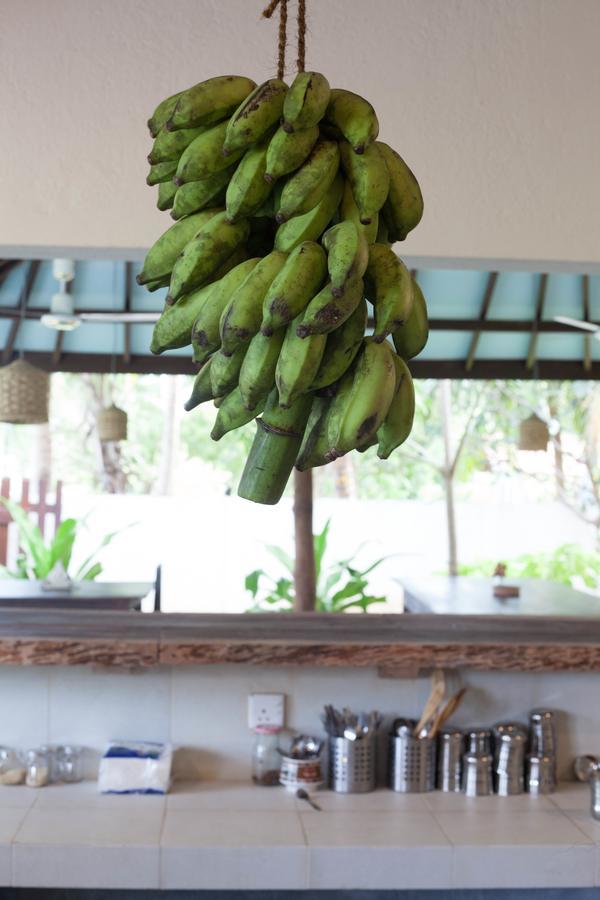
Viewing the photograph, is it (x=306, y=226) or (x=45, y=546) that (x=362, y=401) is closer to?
(x=306, y=226)

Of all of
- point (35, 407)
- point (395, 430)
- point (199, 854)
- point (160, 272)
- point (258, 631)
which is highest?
point (35, 407)

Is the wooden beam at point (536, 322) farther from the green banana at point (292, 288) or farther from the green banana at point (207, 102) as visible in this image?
the green banana at point (292, 288)

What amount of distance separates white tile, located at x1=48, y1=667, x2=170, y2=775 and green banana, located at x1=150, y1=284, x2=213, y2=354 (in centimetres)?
163

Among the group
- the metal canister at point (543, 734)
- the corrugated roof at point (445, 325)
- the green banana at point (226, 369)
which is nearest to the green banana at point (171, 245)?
the green banana at point (226, 369)

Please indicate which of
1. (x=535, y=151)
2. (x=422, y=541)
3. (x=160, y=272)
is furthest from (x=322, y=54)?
(x=422, y=541)

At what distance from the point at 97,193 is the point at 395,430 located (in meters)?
1.45

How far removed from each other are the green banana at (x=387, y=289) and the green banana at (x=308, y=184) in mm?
63

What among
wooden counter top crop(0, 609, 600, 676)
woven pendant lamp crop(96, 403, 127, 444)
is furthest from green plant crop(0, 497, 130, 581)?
wooden counter top crop(0, 609, 600, 676)

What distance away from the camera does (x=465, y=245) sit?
2.16 m

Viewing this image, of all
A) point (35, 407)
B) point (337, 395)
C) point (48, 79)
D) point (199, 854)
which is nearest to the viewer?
point (337, 395)

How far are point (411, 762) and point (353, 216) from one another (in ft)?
5.68

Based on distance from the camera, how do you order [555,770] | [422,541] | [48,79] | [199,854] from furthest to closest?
[422,541], [555,770], [48,79], [199,854]

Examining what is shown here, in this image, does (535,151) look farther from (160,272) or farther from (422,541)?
(422,541)

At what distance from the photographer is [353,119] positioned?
0.80 metres
